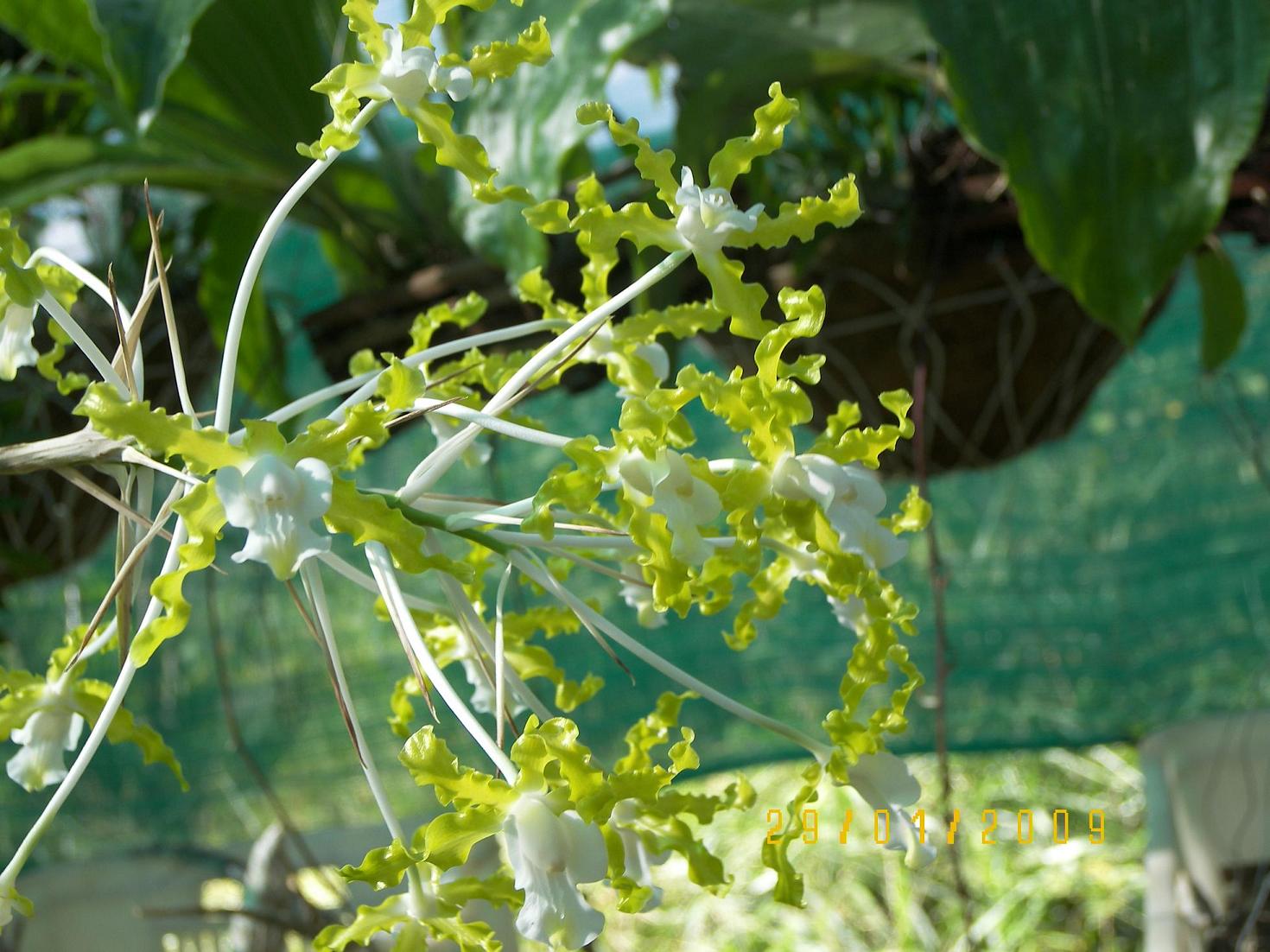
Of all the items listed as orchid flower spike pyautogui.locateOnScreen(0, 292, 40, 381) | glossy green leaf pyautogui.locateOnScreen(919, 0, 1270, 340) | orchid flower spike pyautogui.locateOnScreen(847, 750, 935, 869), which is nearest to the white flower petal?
orchid flower spike pyautogui.locateOnScreen(0, 292, 40, 381)

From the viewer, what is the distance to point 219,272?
768mm

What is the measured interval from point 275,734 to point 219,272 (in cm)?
50

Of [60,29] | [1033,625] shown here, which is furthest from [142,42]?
[1033,625]

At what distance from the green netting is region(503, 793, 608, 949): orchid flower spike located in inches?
27.7

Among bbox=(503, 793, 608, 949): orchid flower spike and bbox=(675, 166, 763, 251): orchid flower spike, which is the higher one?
bbox=(675, 166, 763, 251): orchid flower spike

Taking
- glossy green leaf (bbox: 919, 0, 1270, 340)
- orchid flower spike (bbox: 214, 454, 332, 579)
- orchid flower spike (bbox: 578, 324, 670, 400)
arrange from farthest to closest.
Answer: glossy green leaf (bbox: 919, 0, 1270, 340) → orchid flower spike (bbox: 578, 324, 670, 400) → orchid flower spike (bbox: 214, 454, 332, 579)

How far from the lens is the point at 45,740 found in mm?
312

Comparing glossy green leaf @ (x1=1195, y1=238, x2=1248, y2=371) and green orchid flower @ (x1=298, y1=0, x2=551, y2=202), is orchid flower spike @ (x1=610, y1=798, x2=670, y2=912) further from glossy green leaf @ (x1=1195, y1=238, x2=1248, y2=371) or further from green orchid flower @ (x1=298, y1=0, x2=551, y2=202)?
glossy green leaf @ (x1=1195, y1=238, x2=1248, y2=371)

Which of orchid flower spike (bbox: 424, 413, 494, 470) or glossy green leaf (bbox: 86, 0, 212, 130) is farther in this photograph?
glossy green leaf (bbox: 86, 0, 212, 130)

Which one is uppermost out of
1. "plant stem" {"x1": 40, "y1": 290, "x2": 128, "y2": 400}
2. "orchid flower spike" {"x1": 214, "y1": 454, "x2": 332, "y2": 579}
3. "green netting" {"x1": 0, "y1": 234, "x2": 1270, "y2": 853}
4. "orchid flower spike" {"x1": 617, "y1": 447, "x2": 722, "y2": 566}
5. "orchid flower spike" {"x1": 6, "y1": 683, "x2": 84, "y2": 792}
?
"plant stem" {"x1": 40, "y1": 290, "x2": 128, "y2": 400}

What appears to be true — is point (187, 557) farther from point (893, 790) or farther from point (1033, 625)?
point (1033, 625)

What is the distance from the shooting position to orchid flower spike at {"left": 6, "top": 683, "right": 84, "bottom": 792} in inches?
12.2

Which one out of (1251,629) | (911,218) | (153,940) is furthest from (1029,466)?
(153,940)

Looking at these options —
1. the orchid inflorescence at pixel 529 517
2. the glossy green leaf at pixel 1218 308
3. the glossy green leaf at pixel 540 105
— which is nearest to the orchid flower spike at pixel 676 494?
the orchid inflorescence at pixel 529 517
